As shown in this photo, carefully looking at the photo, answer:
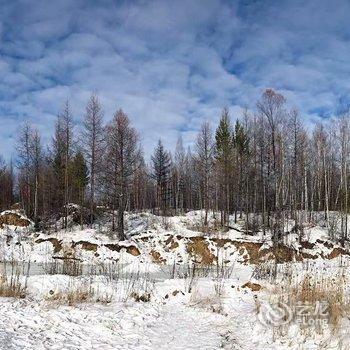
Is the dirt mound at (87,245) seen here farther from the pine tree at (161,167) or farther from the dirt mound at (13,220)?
the pine tree at (161,167)

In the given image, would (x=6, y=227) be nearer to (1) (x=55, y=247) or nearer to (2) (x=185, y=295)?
(1) (x=55, y=247)

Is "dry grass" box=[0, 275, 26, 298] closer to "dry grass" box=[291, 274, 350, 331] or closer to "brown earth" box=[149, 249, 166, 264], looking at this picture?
"dry grass" box=[291, 274, 350, 331]

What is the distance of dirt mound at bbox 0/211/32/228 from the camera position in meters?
32.6

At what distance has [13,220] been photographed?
3278 cm

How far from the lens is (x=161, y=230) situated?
103 feet

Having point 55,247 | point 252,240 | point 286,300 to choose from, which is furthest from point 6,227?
point 286,300

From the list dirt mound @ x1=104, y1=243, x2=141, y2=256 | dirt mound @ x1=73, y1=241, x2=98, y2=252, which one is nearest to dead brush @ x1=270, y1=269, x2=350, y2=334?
dirt mound @ x1=104, y1=243, x2=141, y2=256

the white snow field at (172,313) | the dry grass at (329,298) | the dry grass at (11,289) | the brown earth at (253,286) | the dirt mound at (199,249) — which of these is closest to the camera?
the white snow field at (172,313)

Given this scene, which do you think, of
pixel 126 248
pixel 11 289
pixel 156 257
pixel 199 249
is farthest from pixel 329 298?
pixel 126 248

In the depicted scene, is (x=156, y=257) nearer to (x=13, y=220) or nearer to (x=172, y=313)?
(x=13, y=220)

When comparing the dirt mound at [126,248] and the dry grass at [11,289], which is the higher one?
the dry grass at [11,289]

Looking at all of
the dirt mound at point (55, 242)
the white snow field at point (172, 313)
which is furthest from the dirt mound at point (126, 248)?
the white snow field at point (172, 313)

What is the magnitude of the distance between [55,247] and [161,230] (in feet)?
26.4

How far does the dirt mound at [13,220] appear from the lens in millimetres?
32594
